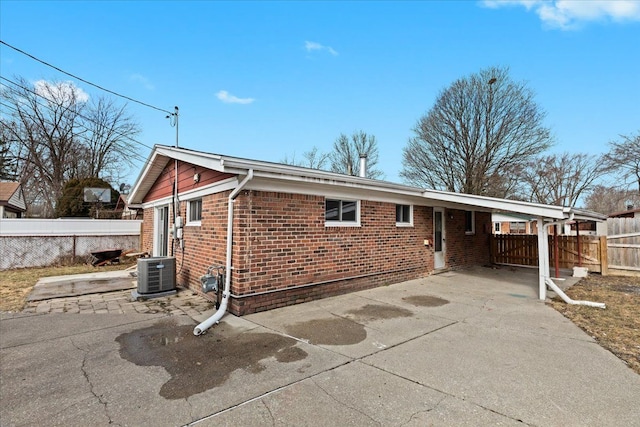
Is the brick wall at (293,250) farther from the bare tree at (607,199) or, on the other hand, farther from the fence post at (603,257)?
the bare tree at (607,199)

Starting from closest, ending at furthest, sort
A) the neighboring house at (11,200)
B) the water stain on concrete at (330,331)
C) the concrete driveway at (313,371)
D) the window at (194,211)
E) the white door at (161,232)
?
the concrete driveway at (313,371) < the water stain on concrete at (330,331) < the window at (194,211) < the white door at (161,232) < the neighboring house at (11,200)

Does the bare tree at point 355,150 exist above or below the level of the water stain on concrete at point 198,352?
above

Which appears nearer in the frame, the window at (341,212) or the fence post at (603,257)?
the window at (341,212)

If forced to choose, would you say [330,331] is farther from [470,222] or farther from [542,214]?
[470,222]

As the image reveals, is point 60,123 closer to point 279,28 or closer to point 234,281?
point 279,28

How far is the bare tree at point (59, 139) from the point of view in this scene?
Answer: 2216cm

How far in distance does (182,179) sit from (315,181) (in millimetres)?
3949

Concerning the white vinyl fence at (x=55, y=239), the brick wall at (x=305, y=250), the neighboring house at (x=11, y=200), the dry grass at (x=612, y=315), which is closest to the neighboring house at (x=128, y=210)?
the white vinyl fence at (x=55, y=239)

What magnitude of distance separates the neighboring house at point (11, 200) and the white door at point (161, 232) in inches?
628

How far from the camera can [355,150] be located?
2991 cm

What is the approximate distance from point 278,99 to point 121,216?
13.9m

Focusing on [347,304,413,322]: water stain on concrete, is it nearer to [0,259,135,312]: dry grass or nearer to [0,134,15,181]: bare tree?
[0,259,135,312]: dry grass

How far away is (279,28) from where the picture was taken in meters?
10.6

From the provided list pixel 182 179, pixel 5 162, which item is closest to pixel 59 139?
pixel 5 162
